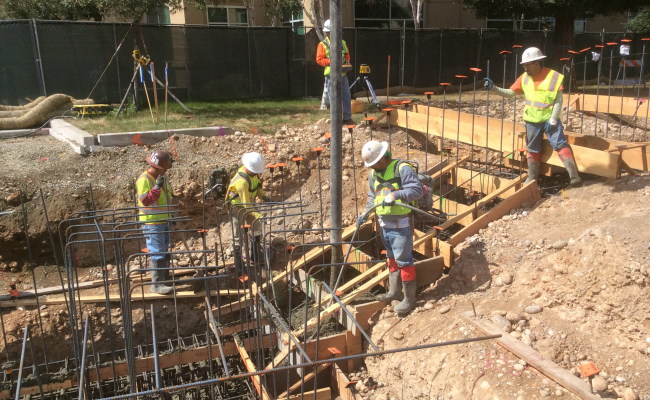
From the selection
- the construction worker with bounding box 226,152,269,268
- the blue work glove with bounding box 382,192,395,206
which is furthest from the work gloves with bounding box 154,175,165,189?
the blue work glove with bounding box 382,192,395,206

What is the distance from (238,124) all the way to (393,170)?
19.5ft

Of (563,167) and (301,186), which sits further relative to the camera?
(301,186)

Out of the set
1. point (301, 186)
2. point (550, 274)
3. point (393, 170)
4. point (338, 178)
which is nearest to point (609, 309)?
point (550, 274)

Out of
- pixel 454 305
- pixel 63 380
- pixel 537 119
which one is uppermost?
pixel 537 119

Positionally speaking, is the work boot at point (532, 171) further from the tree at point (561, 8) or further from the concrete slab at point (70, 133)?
the tree at point (561, 8)

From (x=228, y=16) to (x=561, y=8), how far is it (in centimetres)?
1227

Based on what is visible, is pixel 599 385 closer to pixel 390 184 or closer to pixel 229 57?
pixel 390 184

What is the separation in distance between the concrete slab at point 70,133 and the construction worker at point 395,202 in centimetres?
536

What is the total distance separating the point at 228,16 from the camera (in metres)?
22.3

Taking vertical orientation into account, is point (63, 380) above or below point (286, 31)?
below

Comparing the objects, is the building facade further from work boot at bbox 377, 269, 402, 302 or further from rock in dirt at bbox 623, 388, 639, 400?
rock in dirt at bbox 623, 388, 639, 400

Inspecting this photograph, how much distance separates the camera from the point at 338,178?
5.93 m

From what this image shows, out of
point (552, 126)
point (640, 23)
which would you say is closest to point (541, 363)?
point (552, 126)

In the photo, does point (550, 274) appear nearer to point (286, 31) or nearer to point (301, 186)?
point (301, 186)
